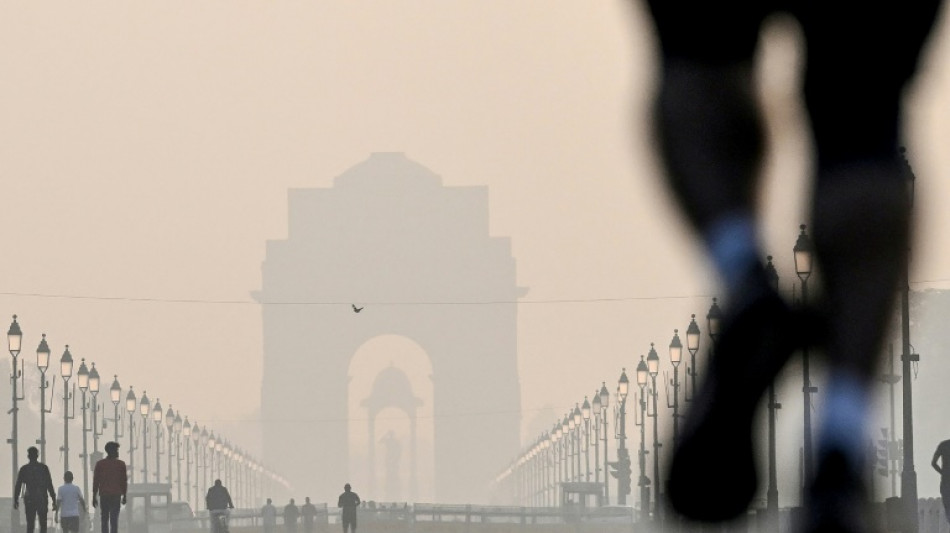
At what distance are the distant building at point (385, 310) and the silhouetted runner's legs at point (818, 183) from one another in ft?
391

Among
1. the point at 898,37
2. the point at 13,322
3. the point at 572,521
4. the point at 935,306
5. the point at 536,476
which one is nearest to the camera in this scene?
the point at 898,37

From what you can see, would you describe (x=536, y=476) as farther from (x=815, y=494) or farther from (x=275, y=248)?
(x=815, y=494)

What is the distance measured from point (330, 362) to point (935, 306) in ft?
162

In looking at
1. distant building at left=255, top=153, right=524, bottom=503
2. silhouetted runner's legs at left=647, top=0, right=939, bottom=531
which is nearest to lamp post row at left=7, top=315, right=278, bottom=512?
distant building at left=255, top=153, right=524, bottom=503

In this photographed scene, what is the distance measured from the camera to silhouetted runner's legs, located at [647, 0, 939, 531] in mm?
7262

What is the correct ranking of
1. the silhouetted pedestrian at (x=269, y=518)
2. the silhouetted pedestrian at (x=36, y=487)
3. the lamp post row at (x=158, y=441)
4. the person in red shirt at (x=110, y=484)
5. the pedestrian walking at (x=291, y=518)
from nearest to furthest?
the person in red shirt at (x=110, y=484) → the silhouetted pedestrian at (x=36, y=487) → the silhouetted pedestrian at (x=269, y=518) → the pedestrian walking at (x=291, y=518) → the lamp post row at (x=158, y=441)

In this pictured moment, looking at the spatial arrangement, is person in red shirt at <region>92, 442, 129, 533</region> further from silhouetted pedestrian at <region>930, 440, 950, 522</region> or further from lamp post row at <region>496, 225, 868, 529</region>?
silhouetted pedestrian at <region>930, 440, 950, 522</region>

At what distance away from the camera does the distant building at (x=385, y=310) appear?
12769cm

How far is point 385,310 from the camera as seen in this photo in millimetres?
134500

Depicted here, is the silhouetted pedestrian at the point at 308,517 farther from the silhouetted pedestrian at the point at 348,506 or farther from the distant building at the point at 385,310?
the distant building at the point at 385,310

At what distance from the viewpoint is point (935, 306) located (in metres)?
92.9

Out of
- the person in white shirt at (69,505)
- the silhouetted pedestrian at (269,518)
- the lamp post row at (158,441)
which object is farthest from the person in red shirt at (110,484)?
the silhouetted pedestrian at (269,518)

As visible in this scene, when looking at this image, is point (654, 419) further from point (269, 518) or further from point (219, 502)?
point (219, 502)

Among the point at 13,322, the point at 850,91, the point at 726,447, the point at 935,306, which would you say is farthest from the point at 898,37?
the point at 935,306
